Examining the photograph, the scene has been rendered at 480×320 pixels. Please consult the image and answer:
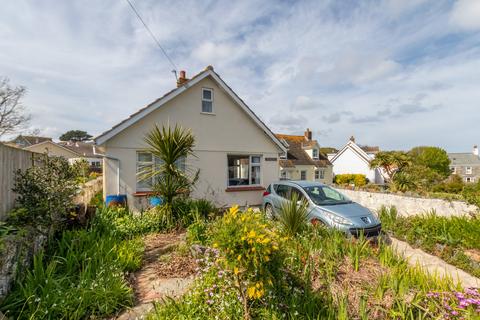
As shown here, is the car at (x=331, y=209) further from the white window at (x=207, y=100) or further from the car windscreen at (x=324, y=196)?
the white window at (x=207, y=100)

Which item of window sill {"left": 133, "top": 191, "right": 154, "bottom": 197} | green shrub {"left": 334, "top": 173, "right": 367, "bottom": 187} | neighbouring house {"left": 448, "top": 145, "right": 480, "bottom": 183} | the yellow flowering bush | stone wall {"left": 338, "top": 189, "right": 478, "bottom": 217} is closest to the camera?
the yellow flowering bush

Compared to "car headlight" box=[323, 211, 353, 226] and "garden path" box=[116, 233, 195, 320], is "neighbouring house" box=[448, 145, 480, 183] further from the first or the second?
"garden path" box=[116, 233, 195, 320]

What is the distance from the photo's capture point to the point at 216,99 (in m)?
11.3

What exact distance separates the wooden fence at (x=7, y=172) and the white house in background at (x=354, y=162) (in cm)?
3424

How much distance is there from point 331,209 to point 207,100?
701 cm

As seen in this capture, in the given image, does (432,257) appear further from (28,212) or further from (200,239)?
(28,212)

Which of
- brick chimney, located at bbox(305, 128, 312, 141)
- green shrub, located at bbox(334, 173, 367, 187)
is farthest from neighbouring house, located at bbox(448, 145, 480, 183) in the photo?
brick chimney, located at bbox(305, 128, 312, 141)

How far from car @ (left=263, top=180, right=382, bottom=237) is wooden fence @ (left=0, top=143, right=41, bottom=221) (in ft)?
18.9

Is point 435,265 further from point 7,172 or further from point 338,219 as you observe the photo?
point 7,172

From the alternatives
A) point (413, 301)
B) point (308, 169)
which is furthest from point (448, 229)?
point (308, 169)

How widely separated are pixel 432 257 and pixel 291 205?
4636 millimetres

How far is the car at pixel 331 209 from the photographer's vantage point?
22.7ft

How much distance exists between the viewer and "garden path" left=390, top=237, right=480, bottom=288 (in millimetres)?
5527

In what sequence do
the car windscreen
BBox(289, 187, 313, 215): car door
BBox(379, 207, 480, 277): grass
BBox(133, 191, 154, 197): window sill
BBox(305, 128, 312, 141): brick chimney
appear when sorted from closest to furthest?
BBox(379, 207, 480, 277): grass, BBox(289, 187, 313, 215): car door, the car windscreen, BBox(133, 191, 154, 197): window sill, BBox(305, 128, 312, 141): brick chimney
